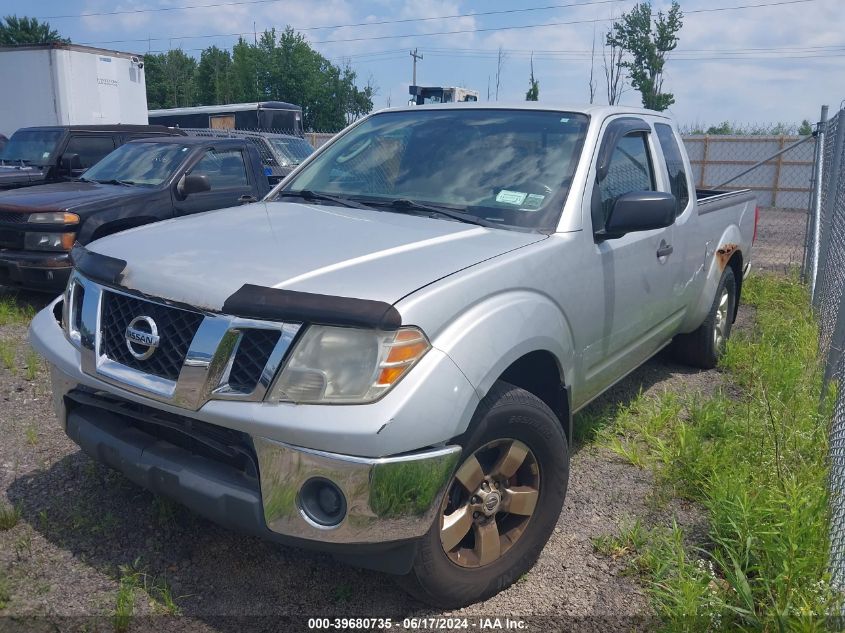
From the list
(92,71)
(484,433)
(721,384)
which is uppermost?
(92,71)

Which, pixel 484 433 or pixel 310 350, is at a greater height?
pixel 310 350

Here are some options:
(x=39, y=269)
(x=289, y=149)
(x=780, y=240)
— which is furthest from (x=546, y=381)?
(x=780, y=240)

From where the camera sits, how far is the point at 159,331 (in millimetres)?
2391

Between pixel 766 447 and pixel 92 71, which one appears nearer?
pixel 766 447

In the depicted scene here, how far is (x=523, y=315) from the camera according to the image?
8.68 ft

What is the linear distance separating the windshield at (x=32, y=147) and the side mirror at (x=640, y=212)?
9056mm

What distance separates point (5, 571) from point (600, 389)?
2664 millimetres

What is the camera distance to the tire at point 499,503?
7.85ft

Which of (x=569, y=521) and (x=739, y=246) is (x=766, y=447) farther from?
(x=739, y=246)

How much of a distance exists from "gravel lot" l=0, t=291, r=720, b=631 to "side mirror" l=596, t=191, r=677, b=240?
1.31 meters

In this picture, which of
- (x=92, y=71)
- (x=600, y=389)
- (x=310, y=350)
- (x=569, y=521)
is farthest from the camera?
(x=92, y=71)

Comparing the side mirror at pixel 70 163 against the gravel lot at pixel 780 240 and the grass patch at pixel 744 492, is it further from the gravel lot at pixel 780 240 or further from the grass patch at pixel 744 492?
the gravel lot at pixel 780 240

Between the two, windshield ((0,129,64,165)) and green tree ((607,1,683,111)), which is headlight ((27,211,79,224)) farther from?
green tree ((607,1,683,111))

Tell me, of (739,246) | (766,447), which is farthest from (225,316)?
(739,246)
